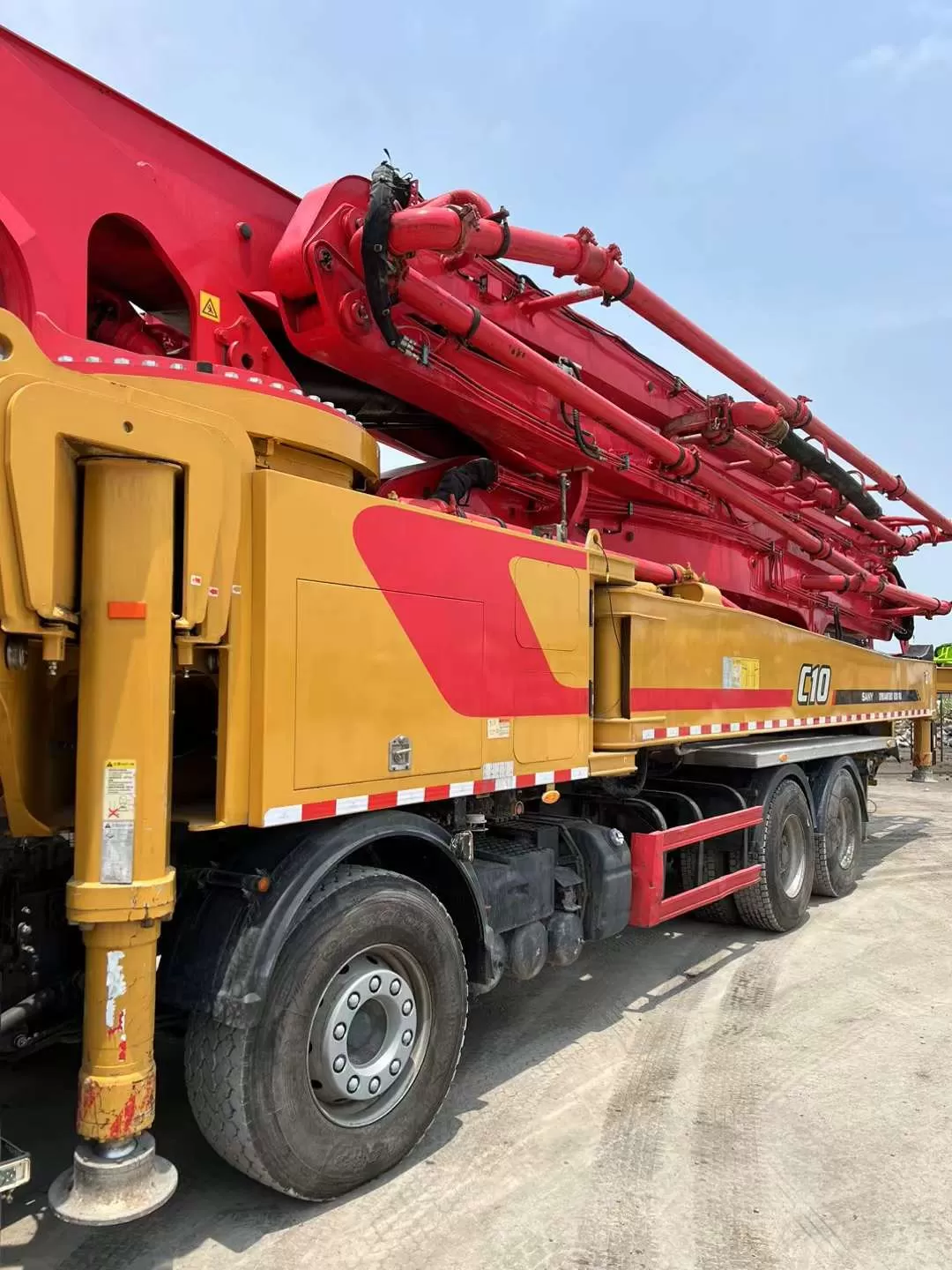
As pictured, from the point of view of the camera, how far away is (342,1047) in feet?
9.99

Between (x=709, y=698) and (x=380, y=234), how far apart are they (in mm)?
3232

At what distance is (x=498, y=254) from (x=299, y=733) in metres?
3.16

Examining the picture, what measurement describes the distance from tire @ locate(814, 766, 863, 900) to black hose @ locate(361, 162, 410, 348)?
17.7 feet

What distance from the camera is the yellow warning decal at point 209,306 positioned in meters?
4.07

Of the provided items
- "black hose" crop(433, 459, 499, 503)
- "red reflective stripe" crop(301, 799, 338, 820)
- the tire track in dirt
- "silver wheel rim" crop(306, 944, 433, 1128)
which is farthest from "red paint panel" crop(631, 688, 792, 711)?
"red reflective stripe" crop(301, 799, 338, 820)

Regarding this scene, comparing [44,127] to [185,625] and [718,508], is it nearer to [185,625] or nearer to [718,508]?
[185,625]

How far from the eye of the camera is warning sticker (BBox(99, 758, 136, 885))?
2.42m

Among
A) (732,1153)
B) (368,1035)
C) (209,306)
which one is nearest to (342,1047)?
(368,1035)

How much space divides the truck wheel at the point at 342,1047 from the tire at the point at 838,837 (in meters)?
4.95

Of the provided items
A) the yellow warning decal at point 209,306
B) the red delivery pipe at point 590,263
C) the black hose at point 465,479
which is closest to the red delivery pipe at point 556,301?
the red delivery pipe at point 590,263

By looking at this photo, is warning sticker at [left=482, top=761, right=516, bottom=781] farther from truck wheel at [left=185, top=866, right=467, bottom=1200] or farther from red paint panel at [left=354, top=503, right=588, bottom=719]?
truck wheel at [left=185, top=866, right=467, bottom=1200]

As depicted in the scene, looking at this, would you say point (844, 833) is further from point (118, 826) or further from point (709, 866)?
point (118, 826)

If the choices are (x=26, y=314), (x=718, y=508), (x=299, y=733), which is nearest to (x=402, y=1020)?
(x=299, y=733)

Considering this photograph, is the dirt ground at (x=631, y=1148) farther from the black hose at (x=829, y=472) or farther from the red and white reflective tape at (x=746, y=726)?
the black hose at (x=829, y=472)
